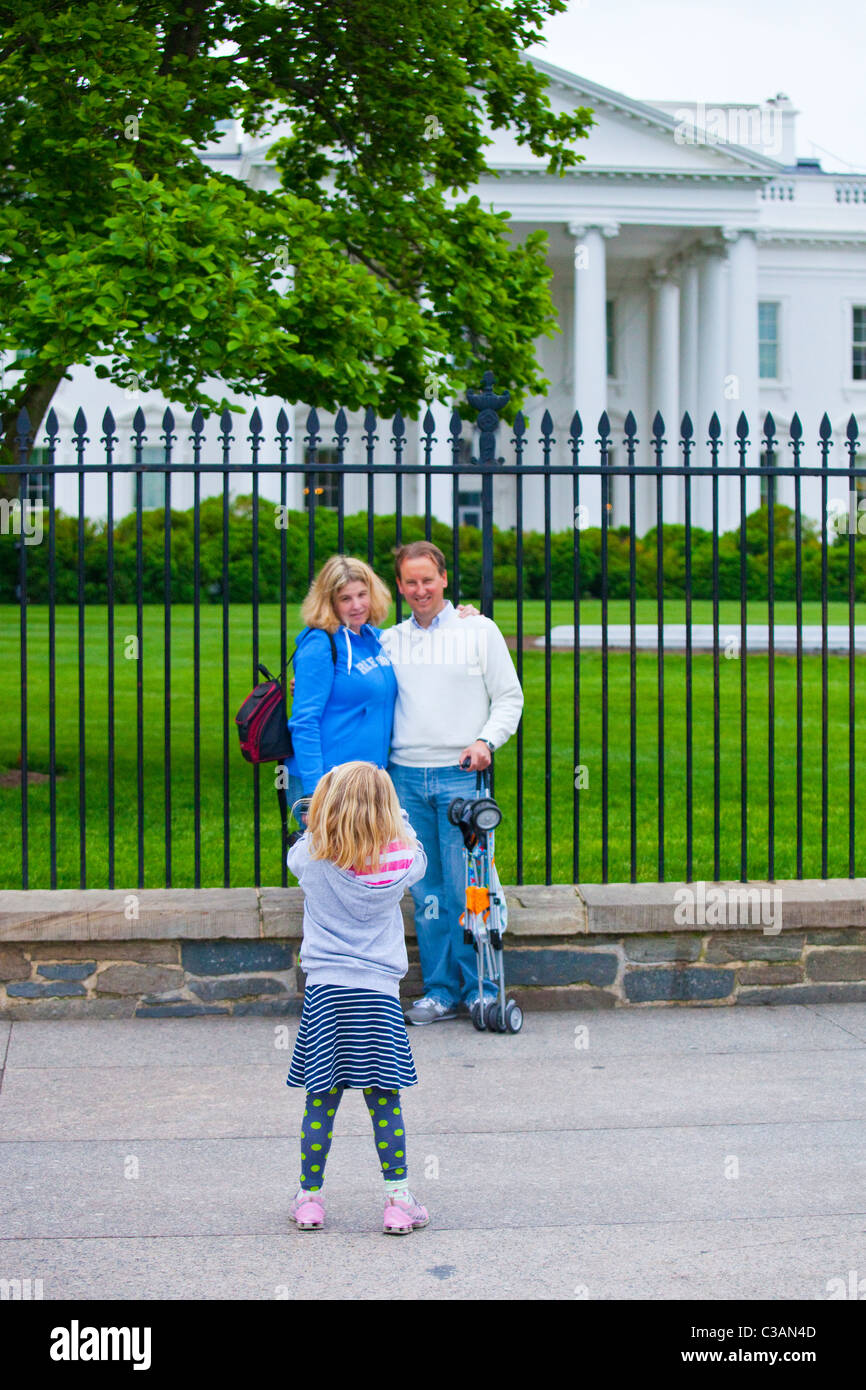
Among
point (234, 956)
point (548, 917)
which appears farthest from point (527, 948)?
point (234, 956)

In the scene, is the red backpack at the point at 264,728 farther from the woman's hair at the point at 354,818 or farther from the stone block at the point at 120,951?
the woman's hair at the point at 354,818

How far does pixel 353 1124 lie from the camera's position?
4742 mm

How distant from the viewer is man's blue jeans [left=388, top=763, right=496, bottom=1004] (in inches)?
225

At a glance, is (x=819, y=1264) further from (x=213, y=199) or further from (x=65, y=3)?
(x=65, y=3)

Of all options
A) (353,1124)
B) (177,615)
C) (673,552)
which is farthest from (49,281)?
(673,552)

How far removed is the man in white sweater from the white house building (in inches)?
992

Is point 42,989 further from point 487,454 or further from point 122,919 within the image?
point 487,454

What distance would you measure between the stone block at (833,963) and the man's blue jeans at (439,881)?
1.33 m

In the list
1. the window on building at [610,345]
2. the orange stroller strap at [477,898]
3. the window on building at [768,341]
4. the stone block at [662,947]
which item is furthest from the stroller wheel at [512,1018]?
the window on building at [768,341]

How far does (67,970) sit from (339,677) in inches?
61.3

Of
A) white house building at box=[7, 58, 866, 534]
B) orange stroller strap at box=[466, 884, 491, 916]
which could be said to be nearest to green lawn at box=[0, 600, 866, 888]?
orange stroller strap at box=[466, 884, 491, 916]

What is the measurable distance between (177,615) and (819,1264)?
20366 millimetres

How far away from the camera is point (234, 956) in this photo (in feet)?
19.1

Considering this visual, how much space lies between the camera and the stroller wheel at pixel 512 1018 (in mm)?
5637
